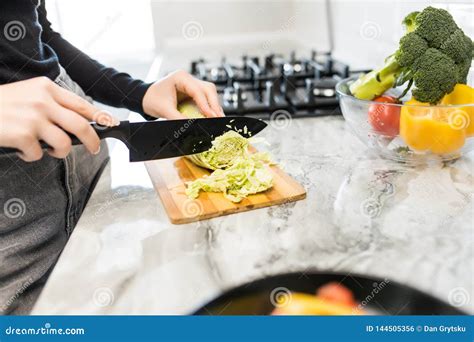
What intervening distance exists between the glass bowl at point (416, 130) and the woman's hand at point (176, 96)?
0.83ft

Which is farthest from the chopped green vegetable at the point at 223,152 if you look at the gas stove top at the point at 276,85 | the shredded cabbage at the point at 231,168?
the gas stove top at the point at 276,85

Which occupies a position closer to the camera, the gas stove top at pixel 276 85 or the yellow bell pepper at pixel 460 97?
the yellow bell pepper at pixel 460 97

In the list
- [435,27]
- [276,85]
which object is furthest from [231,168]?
[276,85]

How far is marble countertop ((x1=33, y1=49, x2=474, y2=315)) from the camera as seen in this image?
0.52 m

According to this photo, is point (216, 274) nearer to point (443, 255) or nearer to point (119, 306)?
point (119, 306)

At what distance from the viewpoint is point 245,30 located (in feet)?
6.36

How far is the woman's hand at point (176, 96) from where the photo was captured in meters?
0.88

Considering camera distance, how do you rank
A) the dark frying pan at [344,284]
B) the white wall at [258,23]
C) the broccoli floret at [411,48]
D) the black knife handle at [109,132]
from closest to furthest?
the dark frying pan at [344,284]
the black knife handle at [109,132]
the broccoli floret at [411,48]
the white wall at [258,23]

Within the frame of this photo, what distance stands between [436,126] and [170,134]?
444 mm

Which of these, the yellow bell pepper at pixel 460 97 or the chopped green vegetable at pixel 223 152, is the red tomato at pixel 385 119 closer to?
the yellow bell pepper at pixel 460 97

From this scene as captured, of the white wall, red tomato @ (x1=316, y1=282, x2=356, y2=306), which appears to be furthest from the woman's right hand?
the white wall

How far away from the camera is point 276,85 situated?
4.06ft

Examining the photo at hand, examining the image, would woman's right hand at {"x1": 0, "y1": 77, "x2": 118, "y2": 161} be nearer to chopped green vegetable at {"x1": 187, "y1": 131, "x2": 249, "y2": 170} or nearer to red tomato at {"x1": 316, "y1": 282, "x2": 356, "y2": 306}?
chopped green vegetable at {"x1": 187, "y1": 131, "x2": 249, "y2": 170}

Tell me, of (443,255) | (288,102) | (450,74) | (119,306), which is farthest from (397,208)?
(288,102)
